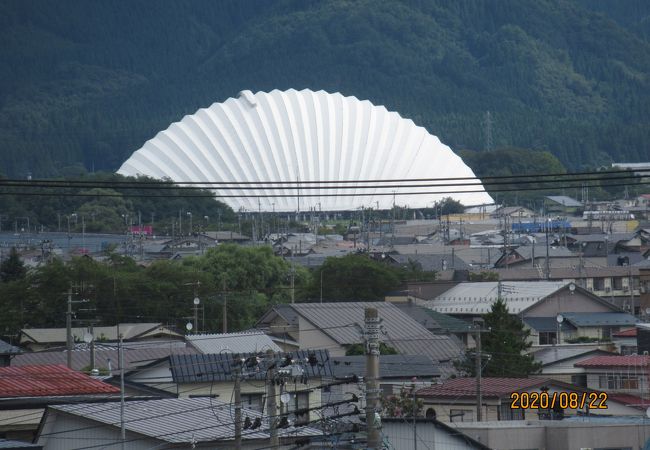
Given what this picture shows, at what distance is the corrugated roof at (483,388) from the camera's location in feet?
62.7

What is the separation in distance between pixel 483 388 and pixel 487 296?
1927 centimetres

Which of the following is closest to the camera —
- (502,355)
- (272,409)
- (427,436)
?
(272,409)

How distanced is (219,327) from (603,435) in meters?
17.6

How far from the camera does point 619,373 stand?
21.8m

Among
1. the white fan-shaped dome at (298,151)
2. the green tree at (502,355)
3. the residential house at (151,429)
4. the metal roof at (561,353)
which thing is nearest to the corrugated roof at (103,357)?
the green tree at (502,355)

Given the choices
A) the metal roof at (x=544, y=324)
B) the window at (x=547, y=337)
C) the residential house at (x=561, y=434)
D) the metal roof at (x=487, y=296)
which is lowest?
the residential house at (x=561, y=434)

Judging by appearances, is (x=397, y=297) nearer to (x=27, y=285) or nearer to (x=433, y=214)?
(x=27, y=285)

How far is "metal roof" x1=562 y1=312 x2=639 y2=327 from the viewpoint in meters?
34.1

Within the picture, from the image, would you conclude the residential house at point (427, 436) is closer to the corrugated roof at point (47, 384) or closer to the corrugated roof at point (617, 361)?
the corrugated roof at point (47, 384)

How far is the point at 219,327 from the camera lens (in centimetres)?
3338

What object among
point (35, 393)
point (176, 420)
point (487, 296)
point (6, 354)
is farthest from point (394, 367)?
point (487, 296)

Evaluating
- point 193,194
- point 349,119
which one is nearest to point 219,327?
point 193,194

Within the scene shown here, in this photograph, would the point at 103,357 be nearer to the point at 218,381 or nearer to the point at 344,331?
the point at 344,331

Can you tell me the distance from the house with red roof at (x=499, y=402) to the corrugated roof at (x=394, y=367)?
7.89ft
